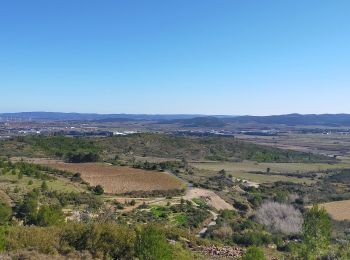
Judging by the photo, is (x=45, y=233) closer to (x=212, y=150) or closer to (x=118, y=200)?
(x=118, y=200)

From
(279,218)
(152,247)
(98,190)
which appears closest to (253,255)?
(152,247)

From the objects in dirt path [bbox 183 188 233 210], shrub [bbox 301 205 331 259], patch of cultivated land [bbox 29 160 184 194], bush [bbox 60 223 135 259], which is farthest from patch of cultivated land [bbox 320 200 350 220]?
bush [bbox 60 223 135 259]

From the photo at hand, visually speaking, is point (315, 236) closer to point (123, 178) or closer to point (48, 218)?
point (48, 218)

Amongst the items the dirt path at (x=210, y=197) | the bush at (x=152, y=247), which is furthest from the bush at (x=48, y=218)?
the dirt path at (x=210, y=197)

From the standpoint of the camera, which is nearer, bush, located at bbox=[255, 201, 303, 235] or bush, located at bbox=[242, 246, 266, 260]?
bush, located at bbox=[242, 246, 266, 260]

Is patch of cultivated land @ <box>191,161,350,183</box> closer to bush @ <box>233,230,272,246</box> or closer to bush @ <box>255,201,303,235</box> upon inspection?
bush @ <box>255,201,303,235</box>

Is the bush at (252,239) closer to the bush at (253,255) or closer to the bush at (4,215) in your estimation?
the bush at (253,255)

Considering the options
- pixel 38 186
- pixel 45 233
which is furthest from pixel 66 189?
pixel 45 233
